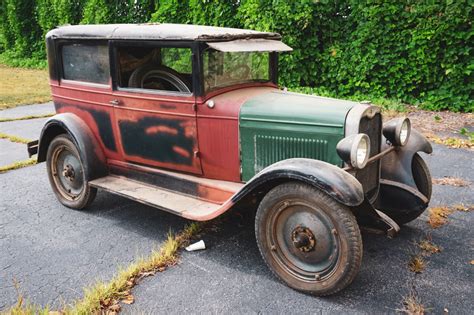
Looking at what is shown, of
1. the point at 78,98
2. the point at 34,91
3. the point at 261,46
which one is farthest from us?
the point at 34,91

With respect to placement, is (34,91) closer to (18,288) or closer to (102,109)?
(102,109)

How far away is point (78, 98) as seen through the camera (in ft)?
14.2

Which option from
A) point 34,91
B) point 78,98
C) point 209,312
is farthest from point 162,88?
point 34,91

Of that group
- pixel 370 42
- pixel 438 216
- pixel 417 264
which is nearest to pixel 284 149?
pixel 417 264

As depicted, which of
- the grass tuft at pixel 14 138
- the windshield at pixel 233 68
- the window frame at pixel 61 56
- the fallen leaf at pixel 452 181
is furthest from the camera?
the grass tuft at pixel 14 138

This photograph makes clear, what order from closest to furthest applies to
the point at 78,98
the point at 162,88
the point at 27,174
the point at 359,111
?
the point at 359,111 → the point at 162,88 → the point at 78,98 → the point at 27,174

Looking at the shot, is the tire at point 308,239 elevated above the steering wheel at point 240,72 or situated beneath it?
situated beneath

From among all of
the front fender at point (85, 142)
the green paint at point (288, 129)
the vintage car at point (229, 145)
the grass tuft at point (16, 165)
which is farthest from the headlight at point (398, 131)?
the grass tuft at point (16, 165)

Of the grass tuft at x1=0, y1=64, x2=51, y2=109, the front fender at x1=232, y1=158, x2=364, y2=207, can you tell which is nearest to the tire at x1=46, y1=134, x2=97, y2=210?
the front fender at x1=232, y1=158, x2=364, y2=207

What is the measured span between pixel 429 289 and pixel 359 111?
1315mm

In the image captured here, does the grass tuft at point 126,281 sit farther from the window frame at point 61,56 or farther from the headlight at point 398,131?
the headlight at point 398,131

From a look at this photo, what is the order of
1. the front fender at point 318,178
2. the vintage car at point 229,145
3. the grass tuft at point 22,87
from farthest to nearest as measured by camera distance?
the grass tuft at point 22,87 → the vintage car at point 229,145 → the front fender at point 318,178

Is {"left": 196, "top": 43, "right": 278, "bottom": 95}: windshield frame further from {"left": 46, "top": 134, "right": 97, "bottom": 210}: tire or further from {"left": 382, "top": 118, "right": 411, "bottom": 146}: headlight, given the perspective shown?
{"left": 46, "top": 134, "right": 97, "bottom": 210}: tire

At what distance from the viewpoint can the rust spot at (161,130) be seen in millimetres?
3701
